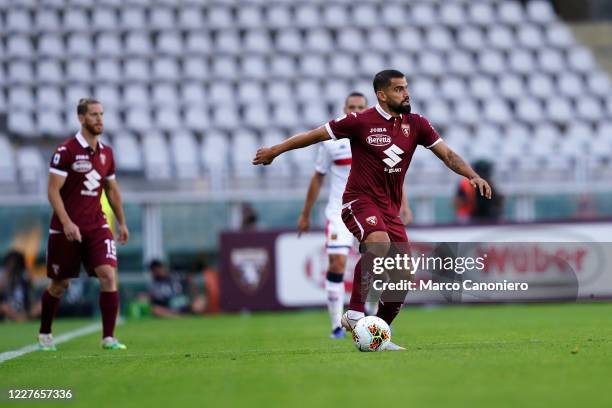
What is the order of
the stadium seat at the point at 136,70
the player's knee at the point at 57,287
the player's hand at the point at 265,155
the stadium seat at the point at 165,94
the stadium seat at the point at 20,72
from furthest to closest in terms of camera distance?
1. the stadium seat at the point at 136,70
2. the stadium seat at the point at 20,72
3. the stadium seat at the point at 165,94
4. the player's knee at the point at 57,287
5. the player's hand at the point at 265,155

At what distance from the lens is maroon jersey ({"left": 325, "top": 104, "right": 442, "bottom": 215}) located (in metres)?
7.88

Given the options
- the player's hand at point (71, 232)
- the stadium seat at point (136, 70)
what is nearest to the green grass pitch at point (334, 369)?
the player's hand at point (71, 232)

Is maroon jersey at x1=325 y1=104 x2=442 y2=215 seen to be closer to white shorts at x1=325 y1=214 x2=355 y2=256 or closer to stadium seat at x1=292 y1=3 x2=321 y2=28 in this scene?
white shorts at x1=325 y1=214 x2=355 y2=256

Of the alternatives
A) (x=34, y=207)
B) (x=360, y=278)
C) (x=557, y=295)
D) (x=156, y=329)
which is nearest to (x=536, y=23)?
(x=557, y=295)

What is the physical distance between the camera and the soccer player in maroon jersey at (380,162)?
7.86 meters

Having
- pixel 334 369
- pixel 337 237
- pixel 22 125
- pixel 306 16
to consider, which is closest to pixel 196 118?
pixel 22 125

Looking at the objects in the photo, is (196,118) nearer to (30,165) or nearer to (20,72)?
(30,165)

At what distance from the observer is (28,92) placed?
22.6 m

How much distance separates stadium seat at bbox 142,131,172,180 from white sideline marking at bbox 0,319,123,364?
3246 mm

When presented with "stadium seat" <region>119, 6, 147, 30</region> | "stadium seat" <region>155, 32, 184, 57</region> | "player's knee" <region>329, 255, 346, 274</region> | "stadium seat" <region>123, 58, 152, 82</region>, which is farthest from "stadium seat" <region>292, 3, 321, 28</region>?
"player's knee" <region>329, 255, 346, 274</region>

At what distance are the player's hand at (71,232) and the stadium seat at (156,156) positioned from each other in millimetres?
9724

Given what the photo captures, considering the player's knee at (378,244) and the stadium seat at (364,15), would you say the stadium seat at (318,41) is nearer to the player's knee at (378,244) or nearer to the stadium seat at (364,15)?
the stadium seat at (364,15)

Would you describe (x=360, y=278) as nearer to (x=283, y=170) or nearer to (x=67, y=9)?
(x=283, y=170)

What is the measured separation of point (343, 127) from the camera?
7.86 metres
